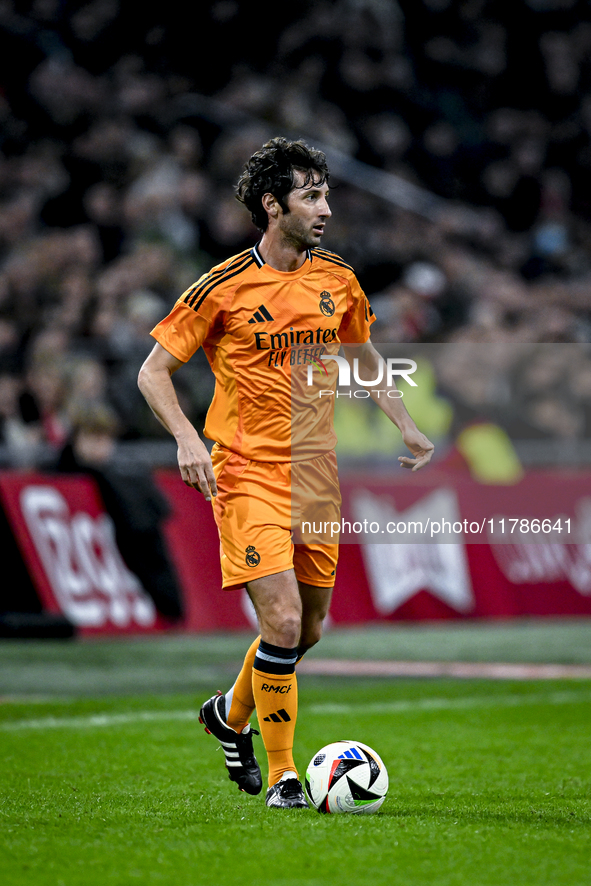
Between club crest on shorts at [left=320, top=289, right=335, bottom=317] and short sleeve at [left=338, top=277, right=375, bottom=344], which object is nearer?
club crest on shorts at [left=320, top=289, right=335, bottom=317]

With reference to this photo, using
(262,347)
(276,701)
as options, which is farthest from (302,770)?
(262,347)

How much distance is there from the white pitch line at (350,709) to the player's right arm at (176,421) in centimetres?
283

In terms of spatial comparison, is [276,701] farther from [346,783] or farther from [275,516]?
[275,516]

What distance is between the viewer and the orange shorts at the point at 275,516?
4746 mm

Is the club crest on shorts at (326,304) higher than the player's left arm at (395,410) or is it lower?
higher

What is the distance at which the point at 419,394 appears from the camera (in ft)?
39.5

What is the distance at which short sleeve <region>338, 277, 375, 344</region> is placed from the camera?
206 inches

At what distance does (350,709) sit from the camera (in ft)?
25.3

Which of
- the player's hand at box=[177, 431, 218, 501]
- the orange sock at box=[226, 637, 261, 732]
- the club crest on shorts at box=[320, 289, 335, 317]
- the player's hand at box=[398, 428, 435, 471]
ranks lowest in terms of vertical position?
the orange sock at box=[226, 637, 261, 732]

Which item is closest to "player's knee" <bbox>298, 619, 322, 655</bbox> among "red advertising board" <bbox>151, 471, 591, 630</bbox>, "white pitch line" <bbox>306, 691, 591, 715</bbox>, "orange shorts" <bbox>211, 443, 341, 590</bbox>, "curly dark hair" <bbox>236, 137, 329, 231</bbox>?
"orange shorts" <bbox>211, 443, 341, 590</bbox>

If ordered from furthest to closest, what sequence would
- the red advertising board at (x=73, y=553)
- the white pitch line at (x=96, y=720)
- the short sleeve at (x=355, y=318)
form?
the red advertising board at (x=73, y=553)
the white pitch line at (x=96, y=720)
the short sleeve at (x=355, y=318)

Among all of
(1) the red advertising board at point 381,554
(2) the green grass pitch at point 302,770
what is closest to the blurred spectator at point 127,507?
(1) the red advertising board at point 381,554

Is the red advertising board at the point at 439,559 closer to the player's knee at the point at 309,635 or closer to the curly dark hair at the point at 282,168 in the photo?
the player's knee at the point at 309,635

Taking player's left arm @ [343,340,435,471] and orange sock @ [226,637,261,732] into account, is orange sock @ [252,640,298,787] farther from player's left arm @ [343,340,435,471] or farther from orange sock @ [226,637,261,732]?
player's left arm @ [343,340,435,471]
